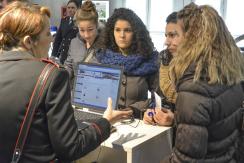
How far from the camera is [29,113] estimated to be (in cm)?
114

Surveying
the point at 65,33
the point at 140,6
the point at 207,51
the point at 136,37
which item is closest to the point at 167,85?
the point at 136,37

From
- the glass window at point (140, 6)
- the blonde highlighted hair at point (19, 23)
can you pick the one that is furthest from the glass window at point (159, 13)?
the blonde highlighted hair at point (19, 23)

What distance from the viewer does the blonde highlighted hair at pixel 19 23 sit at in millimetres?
1183

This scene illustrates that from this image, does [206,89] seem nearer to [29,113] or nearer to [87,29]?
[29,113]

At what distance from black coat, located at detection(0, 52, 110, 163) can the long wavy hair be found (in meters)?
0.58

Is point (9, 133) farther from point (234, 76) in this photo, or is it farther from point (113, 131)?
point (234, 76)

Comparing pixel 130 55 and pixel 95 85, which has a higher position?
pixel 130 55

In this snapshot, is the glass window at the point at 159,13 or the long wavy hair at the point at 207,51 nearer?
the long wavy hair at the point at 207,51

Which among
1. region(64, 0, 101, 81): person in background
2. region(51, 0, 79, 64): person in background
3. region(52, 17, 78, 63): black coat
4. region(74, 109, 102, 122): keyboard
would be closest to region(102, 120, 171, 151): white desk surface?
region(74, 109, 102, 122): keyboard

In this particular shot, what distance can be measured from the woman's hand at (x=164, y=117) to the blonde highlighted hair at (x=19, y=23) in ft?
3.11

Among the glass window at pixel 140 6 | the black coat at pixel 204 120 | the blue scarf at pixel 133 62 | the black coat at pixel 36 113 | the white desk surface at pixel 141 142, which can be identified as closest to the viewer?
the black coat at pixel 36 113

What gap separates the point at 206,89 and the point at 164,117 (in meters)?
0.53

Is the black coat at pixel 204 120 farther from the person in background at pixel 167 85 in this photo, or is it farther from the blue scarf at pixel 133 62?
the blue scarf at pixel 133 62

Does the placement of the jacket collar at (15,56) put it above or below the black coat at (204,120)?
above
